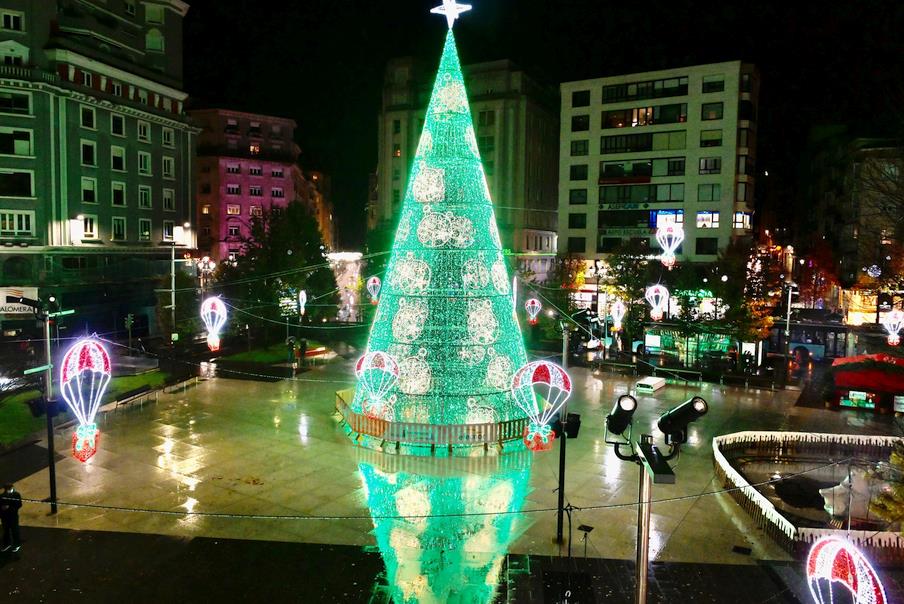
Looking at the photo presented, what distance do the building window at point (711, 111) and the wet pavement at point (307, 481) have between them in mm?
31321

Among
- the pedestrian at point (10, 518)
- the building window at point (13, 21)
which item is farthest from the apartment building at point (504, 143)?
the pedestrian at point (10, 518)

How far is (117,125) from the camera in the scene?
1710 inches

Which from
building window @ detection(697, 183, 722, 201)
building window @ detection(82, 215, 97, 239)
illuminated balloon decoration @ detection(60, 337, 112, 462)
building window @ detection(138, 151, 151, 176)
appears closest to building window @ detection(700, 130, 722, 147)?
building window @ detection(697, 183, 722, 201)

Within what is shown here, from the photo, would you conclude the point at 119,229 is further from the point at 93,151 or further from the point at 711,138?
the point at 711,138

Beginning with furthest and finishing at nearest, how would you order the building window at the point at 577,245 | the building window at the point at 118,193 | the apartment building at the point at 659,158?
the building window at the point at 577,245 → the apartment building at the point at 659,158 → the building window at the point at 118,193

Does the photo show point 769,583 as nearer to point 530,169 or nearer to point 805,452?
Answer: point 805,452

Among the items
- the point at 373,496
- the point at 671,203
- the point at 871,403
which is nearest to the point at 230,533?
the point at 373,496

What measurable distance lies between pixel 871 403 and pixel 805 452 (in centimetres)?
858

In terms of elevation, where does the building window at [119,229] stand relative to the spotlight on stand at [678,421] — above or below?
above

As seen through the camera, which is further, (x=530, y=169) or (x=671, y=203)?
(x=530, y=169)

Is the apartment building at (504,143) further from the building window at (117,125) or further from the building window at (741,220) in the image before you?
the building window at (117,125)

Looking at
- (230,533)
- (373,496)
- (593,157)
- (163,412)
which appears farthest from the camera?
(593,157)

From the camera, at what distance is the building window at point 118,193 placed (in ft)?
142

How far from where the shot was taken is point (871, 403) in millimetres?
27359
